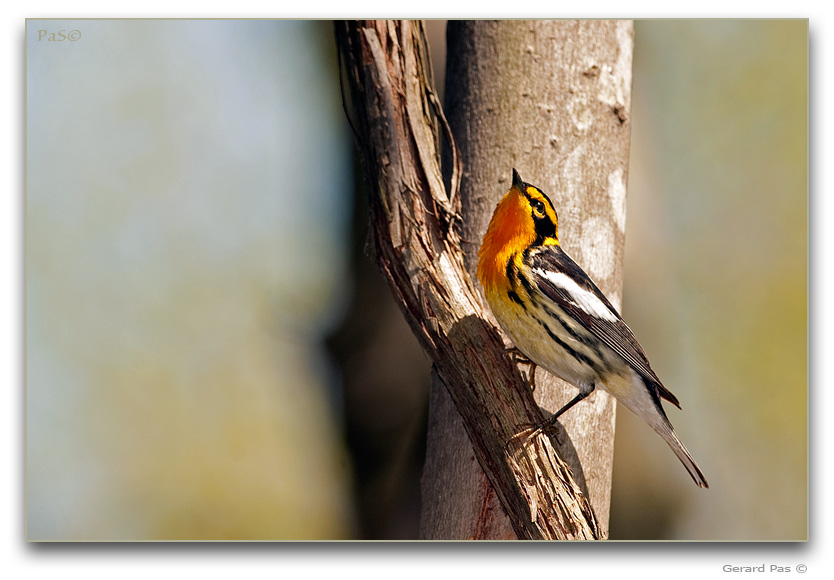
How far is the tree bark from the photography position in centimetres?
146

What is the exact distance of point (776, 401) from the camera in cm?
175

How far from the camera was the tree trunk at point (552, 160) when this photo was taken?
67.6 inches

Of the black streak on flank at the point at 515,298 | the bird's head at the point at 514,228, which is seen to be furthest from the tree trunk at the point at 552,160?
the black streak on flank at the point at 515,298

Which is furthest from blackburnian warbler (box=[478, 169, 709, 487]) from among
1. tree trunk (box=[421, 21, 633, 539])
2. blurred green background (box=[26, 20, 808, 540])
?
blurred green background (box=[26, 20, 808, 540])

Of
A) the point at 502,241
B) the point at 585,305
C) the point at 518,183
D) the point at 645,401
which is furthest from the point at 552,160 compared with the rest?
the point at 645,401

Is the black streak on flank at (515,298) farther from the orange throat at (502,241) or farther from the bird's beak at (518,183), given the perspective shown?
the bird's beak at (518,183)

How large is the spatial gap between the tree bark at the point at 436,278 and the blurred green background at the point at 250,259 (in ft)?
0.92

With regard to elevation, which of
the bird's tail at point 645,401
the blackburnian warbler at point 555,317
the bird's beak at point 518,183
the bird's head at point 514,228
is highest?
the bird's beak at point 518,183

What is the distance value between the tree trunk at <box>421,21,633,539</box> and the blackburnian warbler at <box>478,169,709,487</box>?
0.13 metres

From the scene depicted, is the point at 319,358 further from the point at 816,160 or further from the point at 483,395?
the point at 816,160

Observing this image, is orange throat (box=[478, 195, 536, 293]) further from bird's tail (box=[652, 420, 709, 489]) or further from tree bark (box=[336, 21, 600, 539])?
bird's tail (box=[652, 420, 709, 489])

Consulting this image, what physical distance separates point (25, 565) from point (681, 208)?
83.3 inches

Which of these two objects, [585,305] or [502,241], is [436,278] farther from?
[585,305]

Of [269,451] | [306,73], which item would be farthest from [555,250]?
[269,451]
